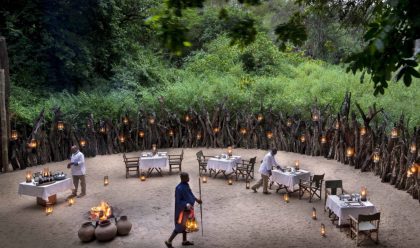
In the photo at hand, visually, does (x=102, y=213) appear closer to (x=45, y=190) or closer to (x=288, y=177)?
(x=45, y=190)

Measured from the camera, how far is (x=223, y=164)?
15.2 m

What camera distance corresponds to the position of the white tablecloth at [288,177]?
13141 millimetres

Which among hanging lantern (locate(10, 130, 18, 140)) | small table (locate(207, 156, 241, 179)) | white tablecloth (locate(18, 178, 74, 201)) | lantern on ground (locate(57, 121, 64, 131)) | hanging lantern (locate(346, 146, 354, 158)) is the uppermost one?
lantern on ground (locate(57, 121, 64, 131))

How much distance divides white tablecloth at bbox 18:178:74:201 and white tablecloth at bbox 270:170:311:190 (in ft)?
21.5

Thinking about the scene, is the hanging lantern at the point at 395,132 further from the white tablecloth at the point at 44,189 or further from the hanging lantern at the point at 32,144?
A: the hanging lantern at the point at 32,144

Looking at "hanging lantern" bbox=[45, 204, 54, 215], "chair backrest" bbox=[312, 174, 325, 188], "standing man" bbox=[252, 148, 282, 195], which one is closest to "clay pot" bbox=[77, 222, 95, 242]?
"hanging lantern" bbox=[45, 204, 54, 215]

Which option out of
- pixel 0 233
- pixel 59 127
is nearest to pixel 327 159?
pixel 59 127

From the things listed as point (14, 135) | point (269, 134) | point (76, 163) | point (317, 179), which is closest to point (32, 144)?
point (14, 135)

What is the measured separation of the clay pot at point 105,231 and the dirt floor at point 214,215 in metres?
0.16

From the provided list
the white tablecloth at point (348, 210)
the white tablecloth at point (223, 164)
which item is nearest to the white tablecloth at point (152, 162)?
the white tablecloth at point (223, 164)

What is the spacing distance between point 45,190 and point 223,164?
6082 millimetres

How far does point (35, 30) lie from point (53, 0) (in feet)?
6.41

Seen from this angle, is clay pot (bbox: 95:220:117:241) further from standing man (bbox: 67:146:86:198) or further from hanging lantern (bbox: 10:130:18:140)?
hanging lantern (bbox: 10:130:18:140)

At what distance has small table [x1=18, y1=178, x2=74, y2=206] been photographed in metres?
12.2
